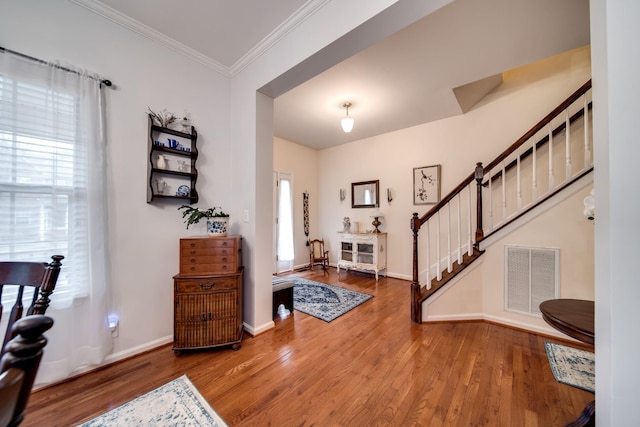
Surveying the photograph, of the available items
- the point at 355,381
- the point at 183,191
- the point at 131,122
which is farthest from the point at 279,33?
the point at 355,381

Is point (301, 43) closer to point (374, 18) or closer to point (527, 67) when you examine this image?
point (374, 18)

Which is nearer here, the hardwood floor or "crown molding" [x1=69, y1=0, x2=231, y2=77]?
the hardwood floor

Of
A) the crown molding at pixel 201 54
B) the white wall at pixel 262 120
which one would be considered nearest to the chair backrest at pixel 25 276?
the white wall at pixel 262 120

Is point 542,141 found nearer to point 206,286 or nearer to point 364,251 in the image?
point 364,251

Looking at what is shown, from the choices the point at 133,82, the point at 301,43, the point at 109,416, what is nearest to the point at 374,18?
the point at 301,43

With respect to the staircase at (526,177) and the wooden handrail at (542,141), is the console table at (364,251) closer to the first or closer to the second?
the staircase at (526,177)

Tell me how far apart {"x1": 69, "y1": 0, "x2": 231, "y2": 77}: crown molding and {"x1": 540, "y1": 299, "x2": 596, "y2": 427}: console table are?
330cm

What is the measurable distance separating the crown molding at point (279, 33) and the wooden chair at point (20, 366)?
85.3 inches

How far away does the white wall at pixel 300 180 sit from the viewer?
186 inches

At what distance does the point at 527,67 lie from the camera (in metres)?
3.07

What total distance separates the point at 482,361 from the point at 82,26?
4.01m

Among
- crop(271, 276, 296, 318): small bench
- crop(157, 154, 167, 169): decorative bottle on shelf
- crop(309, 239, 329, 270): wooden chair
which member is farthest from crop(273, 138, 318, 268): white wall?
crop(157, 154, 167, 169): decorative bottle on shelf

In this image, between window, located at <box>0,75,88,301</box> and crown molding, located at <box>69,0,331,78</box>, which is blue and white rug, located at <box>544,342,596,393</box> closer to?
crown molding, located at <box>69,0,331,78</box>

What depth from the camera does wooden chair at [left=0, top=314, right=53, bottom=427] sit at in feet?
1.18
